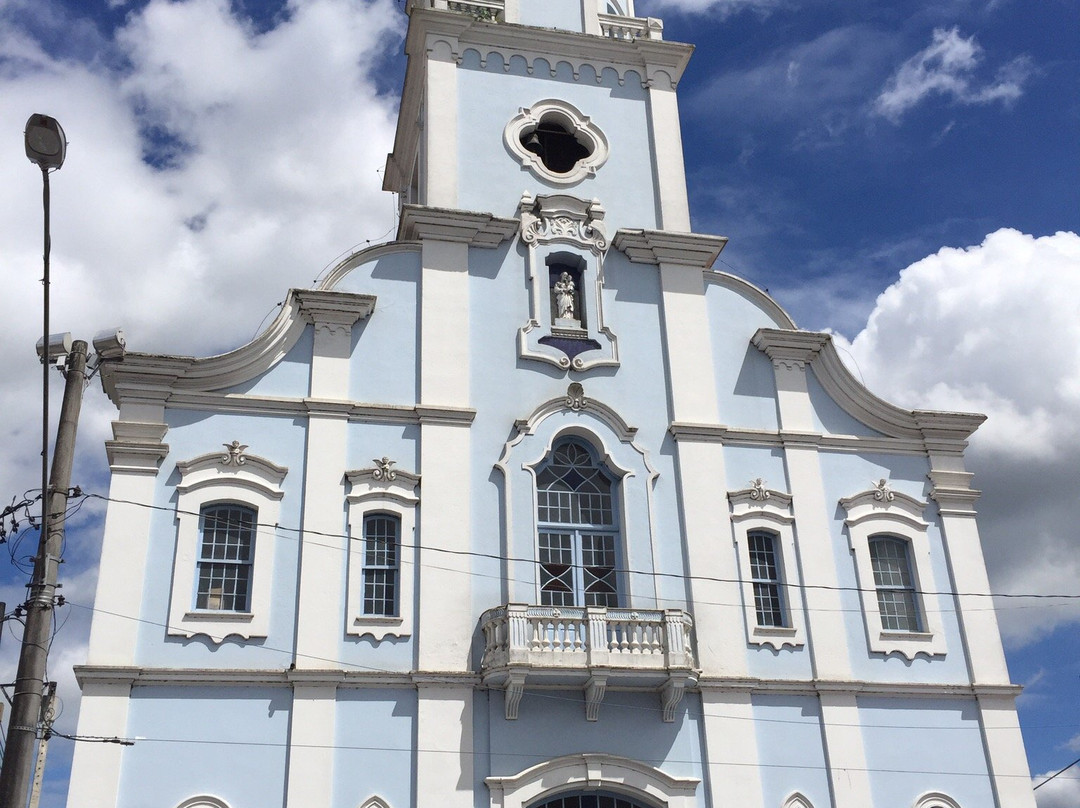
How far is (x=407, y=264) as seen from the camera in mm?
23047

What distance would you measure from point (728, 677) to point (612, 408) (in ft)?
18.0

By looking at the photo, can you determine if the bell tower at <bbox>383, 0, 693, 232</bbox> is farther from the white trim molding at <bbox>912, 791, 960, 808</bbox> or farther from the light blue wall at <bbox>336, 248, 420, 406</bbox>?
the white trim molding at <bbox>912, 791, 960, 808</bbox>

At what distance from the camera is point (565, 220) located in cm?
2416

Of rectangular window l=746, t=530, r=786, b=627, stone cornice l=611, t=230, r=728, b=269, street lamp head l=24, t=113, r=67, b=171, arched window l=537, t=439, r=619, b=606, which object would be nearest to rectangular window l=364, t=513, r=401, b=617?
arched window l=537, t=439, r=619, b=606

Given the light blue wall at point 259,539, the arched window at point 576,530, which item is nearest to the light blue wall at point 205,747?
the light blue wall at point 259,539

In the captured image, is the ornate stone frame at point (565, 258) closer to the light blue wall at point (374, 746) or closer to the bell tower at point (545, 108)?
the bell tower at point (545, 108)

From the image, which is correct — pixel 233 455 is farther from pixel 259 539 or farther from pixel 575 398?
pixel 575 398

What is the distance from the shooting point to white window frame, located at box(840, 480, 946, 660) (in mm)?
21625

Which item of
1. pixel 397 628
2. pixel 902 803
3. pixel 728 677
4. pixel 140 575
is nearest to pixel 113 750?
pixel 140 575

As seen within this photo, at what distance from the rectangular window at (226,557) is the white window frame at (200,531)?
0.13 m

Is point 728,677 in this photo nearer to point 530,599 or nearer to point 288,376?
point 530,599

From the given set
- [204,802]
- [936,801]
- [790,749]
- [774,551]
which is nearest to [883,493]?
[774,551]

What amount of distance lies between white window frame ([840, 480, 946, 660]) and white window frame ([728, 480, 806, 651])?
1293 millimetres

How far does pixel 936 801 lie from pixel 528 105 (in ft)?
52.9
